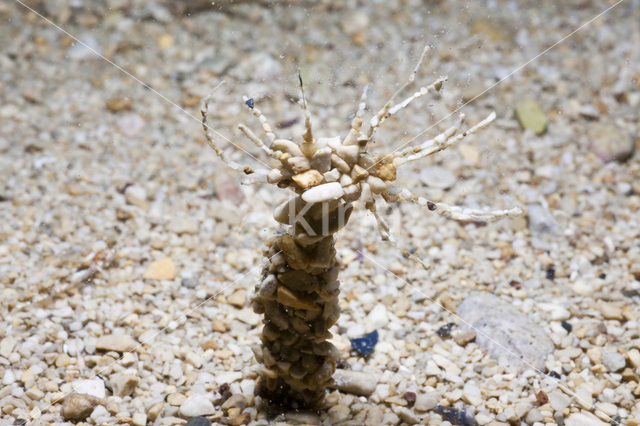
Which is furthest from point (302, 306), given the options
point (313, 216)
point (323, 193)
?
point (323, 193)

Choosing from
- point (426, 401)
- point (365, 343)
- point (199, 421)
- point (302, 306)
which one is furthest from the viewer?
point (365, 343)

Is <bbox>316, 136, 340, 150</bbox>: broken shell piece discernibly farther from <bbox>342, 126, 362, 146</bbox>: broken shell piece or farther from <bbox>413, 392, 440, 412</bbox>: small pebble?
<bbox>413, 392, 440, 412</bbox>: small pebble

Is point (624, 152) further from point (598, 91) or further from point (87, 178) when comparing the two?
point (87, 178)

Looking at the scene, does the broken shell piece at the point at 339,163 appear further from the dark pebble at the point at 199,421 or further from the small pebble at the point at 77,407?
the small pebble at the point at 77,407

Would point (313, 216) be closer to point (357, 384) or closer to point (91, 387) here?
point (357, 384)

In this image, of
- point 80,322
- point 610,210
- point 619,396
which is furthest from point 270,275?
point 610,210

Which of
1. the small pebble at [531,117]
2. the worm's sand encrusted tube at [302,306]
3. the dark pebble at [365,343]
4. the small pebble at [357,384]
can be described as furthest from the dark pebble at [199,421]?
the small pebble at [531,117]
